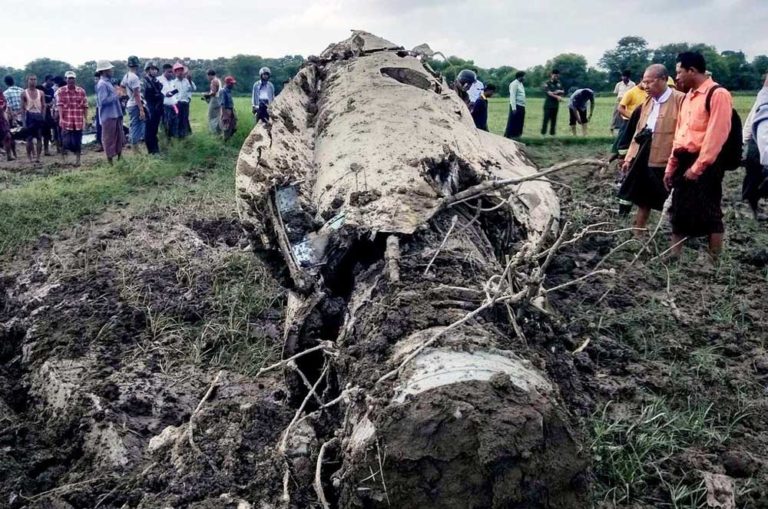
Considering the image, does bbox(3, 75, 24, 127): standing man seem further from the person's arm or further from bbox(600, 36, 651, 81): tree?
bbox(600, 36, 651, 81): tree

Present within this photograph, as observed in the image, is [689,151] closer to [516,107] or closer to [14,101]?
[516,107]

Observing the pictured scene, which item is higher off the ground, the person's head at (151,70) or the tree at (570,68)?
the tree at (570,68)

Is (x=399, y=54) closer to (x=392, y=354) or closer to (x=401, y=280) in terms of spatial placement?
(x=401, y=280)

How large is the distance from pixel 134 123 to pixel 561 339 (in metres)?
8.92

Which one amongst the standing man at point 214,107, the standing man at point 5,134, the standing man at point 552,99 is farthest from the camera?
the standing man at point 552,99

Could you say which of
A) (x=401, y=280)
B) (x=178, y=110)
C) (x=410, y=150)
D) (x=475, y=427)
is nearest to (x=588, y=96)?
(x=178, y=110)

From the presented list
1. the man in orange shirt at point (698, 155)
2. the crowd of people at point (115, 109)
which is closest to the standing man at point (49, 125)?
the crowd of people at point (115, 109)

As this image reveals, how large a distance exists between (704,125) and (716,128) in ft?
0.47

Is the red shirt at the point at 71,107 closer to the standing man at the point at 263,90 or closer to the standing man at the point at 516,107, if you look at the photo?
the standing man at the point at 263,90

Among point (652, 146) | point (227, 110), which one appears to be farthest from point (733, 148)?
point (227, 110)

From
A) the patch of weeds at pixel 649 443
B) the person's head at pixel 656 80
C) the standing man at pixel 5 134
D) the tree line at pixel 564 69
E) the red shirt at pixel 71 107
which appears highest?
the tree line at pixel 564 69

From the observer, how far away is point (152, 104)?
10.4 meters

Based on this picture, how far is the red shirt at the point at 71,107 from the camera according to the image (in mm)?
10016

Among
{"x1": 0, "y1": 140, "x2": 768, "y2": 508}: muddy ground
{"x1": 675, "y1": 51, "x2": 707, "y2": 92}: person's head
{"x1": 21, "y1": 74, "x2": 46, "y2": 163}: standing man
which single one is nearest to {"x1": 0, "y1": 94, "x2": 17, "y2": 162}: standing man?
{"x1": 21, "y1": 74, "x2": 46, "y2": 163}: standing man
